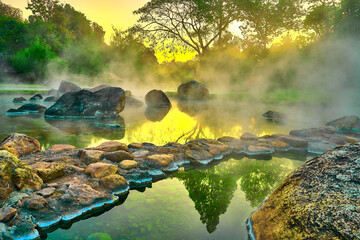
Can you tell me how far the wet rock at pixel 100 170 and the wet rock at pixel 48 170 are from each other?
37 centimetres

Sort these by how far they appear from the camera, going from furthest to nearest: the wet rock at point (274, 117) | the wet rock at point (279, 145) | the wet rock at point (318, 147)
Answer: the wet rock at point (274, 117), the wet rock at point (279, 145), the wet rock at point (318, 147)

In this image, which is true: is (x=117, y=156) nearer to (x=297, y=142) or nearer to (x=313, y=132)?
(x=297, y=142)

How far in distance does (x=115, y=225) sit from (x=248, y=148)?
3904 mm

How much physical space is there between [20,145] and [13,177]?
1662 millimetres

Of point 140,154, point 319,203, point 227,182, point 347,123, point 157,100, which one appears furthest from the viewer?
point 157,100

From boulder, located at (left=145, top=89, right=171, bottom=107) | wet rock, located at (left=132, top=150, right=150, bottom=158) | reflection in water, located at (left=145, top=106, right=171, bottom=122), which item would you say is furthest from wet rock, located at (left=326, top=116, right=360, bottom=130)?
boulder, located at (left=145, top=89, right=171, bottom=107)

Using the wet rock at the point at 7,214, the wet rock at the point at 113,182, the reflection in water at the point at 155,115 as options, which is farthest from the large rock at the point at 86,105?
the wet rock at the point at 7,214

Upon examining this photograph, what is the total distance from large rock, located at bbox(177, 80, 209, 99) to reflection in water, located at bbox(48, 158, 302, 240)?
59.1ft

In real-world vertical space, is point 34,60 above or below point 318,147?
above

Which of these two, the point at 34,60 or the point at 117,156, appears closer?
the point at 117,156

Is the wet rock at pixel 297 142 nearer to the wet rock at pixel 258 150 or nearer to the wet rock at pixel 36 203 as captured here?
the wet rock at pixel 258 150

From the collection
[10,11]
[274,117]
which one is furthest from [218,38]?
[10,11]

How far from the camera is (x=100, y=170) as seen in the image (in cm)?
362

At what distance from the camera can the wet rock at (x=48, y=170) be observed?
3.24 m
